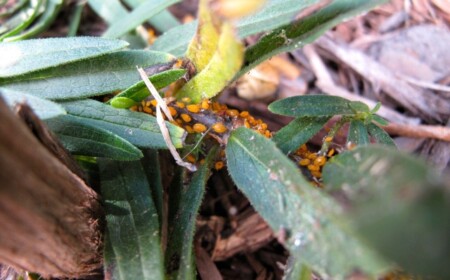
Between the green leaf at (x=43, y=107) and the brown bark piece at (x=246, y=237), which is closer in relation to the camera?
the green leaf at (x=43, y=107)

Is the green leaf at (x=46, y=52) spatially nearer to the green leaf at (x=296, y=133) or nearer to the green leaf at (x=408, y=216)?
the green leaf at (x=296, y=133)

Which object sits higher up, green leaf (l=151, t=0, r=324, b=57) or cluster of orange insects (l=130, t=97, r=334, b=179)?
green leaf (l=151, t=0, r=324, b=57)

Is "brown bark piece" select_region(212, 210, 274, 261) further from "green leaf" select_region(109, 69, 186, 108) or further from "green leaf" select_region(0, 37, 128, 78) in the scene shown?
"green leaf" select_region(0, 37, 128, 78)

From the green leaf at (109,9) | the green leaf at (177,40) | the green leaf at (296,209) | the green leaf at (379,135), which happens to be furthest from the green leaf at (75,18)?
the green leaf at (379,135)

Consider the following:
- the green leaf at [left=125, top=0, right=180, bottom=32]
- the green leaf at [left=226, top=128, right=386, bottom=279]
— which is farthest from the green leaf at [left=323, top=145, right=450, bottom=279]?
the green leaf at [left=125, top=0, right=180, bottom=32]

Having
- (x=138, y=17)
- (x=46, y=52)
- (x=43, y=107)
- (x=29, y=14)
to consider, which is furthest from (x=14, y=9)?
(x=43, y=107)

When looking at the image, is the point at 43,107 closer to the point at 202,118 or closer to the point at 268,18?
the point at 202,118
